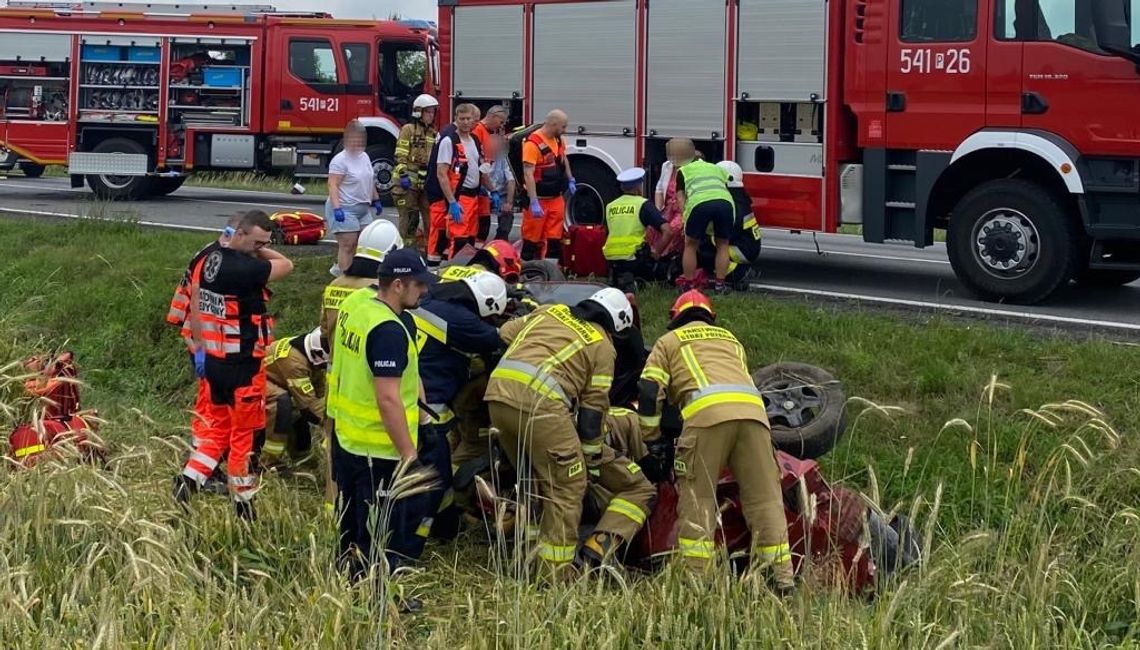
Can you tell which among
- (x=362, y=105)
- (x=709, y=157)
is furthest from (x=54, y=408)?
(x=362, y=105)

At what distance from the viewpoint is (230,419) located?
764 cm

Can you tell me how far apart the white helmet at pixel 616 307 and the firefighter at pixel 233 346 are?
5.92 feet

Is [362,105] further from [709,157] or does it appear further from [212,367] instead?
[212,367]

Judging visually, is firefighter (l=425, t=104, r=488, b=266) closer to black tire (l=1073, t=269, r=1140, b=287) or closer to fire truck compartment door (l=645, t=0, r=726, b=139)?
fire truck compartment door (l=645, t=0, r=726, b=139)

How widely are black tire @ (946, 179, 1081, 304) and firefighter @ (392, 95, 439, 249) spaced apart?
4.64 metres

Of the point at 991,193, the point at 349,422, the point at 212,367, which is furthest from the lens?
the point at 991,193

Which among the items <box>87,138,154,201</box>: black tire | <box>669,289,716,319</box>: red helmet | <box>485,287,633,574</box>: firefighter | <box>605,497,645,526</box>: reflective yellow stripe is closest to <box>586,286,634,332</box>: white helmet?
<box>485,287,633,574</box>: firefighter

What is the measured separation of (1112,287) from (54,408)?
26.7 ft

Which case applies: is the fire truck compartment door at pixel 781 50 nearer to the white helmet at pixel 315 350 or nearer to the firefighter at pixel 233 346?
the white helmet at pixel 315 350

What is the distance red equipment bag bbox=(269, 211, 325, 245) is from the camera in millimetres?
13852

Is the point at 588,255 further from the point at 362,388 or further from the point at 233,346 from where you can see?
the point at 362,388

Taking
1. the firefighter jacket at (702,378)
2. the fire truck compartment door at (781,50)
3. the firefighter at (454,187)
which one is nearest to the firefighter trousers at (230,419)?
the firefighter jacket at (702,378)

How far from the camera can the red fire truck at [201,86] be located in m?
21.2

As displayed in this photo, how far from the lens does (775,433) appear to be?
306 inches
